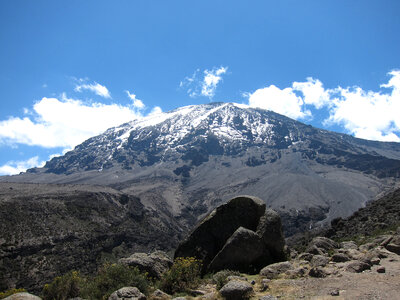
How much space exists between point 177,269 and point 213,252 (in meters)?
3.68

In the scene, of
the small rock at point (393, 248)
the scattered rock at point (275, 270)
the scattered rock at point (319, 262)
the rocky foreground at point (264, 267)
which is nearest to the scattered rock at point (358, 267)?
the rocky foreground at point (264, 267)

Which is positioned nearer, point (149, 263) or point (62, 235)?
point (149, 263)

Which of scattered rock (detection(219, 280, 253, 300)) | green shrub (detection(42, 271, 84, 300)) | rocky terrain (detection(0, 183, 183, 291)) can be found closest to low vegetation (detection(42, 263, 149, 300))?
green shrub (detection(42, 271, 84, 300))

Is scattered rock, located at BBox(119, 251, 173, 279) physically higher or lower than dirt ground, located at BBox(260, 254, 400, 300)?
higher

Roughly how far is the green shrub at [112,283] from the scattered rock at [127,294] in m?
0.76

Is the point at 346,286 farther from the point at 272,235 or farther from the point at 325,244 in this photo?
the point at 325,244

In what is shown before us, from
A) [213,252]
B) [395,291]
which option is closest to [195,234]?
[213,252]

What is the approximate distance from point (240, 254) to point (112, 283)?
551 centimetres

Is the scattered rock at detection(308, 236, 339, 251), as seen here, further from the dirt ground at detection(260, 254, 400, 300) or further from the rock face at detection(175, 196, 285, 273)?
the dirt ground at detection(260, 254, 400, 300)

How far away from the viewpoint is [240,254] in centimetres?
1379

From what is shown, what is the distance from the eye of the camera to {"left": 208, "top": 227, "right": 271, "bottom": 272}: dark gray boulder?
13734 mm

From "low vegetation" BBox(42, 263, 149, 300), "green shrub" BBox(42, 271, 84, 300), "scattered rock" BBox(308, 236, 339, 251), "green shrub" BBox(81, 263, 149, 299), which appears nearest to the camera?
"green shrub" BBox(81, 263, 149, 299)

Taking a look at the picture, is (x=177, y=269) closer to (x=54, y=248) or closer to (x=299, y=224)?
(x=54, y=248)

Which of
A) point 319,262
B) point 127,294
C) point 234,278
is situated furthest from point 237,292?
point 319,262
